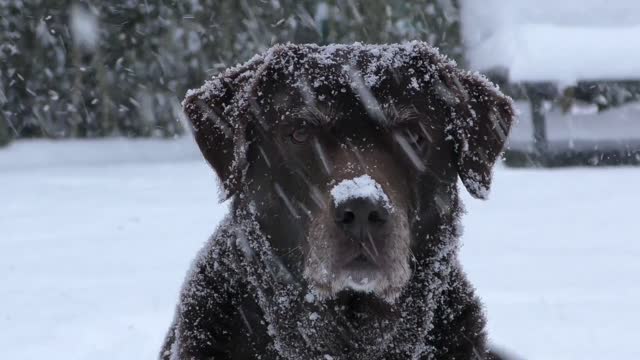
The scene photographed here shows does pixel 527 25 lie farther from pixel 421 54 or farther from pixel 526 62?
pixel 421 54

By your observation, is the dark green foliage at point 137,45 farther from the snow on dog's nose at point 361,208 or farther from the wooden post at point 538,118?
A: the snow on dog's nose at point 361,208

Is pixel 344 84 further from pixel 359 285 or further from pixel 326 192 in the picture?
pixel 359 285

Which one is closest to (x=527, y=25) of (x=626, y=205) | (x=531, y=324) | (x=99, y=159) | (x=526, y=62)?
(x=526, y=62)

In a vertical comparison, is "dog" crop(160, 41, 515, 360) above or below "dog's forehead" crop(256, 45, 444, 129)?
below

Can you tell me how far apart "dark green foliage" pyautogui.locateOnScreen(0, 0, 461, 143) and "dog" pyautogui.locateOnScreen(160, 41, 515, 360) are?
Result: 284 inches

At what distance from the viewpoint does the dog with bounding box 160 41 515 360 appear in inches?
117

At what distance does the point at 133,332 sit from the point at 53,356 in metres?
0.44

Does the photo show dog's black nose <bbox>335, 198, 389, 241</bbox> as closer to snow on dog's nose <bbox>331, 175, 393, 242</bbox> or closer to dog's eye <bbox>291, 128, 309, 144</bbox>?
snow on dog's nose <bbox>331, 175, 393, 242</bbox>

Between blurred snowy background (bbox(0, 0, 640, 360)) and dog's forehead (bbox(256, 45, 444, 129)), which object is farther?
blurred snowy background (bbox(0, 0, 640, 360))

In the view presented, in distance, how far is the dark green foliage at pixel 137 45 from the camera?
389 inches

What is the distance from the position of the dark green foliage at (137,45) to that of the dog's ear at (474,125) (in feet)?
23.8

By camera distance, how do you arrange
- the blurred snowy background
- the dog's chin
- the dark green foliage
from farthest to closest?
the dark green foliage, the blurred snowy background, the dog's chin

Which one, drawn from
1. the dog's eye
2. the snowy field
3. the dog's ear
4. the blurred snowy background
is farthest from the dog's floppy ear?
the blurred snowy background

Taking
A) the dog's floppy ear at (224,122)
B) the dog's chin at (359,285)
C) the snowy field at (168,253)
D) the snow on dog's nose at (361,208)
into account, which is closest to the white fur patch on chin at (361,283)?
the dog's chin at (359,285)
